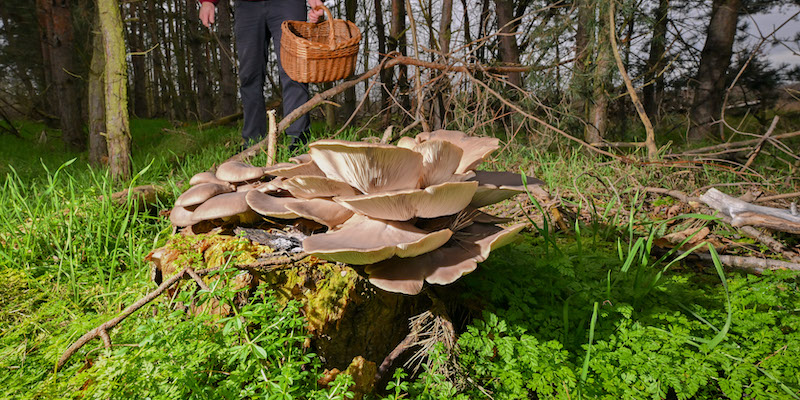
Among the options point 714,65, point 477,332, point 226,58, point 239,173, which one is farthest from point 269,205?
point 226,58

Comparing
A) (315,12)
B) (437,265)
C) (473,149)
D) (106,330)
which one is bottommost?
(106,330)

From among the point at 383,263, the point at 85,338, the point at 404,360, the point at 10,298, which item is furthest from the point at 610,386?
the point at 10,298

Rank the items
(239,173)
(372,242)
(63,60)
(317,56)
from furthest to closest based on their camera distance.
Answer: (63,60) < (317,56) < (239,173) < (372,242)

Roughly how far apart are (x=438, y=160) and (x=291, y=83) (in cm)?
405

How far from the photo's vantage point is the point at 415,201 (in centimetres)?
112

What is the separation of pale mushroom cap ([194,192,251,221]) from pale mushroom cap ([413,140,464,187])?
650 millimetres

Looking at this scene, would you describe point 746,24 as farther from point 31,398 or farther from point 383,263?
point 31,398

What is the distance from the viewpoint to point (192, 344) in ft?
3.81

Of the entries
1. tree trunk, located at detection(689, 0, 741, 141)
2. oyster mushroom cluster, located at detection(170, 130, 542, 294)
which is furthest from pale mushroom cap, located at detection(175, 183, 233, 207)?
tree trunk, located at detection(689, 0, 741, 141)

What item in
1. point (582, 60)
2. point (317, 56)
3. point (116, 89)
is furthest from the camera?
point (582, 60)

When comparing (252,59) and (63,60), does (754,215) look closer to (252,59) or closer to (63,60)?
(252,59)

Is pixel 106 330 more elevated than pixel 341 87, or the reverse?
pixel 341 87

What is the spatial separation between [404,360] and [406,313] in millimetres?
176

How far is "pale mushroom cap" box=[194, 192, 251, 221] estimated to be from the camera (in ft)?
4.49
